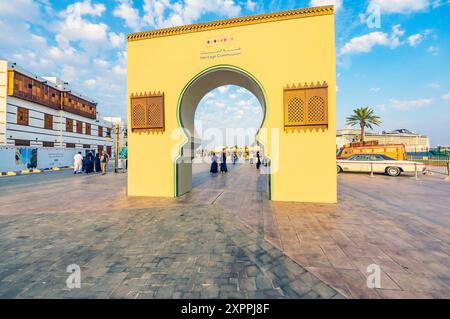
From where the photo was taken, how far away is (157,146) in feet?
24.7

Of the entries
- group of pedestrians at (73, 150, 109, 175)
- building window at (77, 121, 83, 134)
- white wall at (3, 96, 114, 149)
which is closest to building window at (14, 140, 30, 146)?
white wall at (3, 96, 114, 149)

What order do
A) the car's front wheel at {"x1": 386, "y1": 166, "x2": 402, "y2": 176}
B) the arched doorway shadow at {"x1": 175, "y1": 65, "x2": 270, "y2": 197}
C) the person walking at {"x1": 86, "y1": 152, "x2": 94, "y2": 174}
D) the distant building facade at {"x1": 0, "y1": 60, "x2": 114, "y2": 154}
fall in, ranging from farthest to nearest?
the distant building facade at {"x1": 0, "y1": 60, "x2": 114, "y2": 154}, the person walking at {"x1": 86, "y1": 152, "x2": 94, "y2": 174}, the car's front wheel at {"x1": 386, "y1": 166, "x2": 402, "y2": 176}, the arched doorway shadow at {"x1": 175, "y1": 65, "x2": 270, "y2": 197}

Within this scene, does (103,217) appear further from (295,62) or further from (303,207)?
(295,62)

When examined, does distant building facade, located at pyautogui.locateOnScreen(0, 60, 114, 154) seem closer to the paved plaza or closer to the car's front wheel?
the paved plaza

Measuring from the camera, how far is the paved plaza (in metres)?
2.48

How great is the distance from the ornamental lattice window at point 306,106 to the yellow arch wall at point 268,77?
0.67 feet

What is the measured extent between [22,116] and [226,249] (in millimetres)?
26740

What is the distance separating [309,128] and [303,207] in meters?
2.66

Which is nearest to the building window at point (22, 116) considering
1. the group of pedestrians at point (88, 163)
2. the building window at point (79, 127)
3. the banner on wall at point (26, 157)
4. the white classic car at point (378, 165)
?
the banner on wall at point (26, 157)

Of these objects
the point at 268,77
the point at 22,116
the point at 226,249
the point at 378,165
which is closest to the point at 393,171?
the point at 378,165

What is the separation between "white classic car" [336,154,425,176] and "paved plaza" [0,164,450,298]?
26.1 feet
